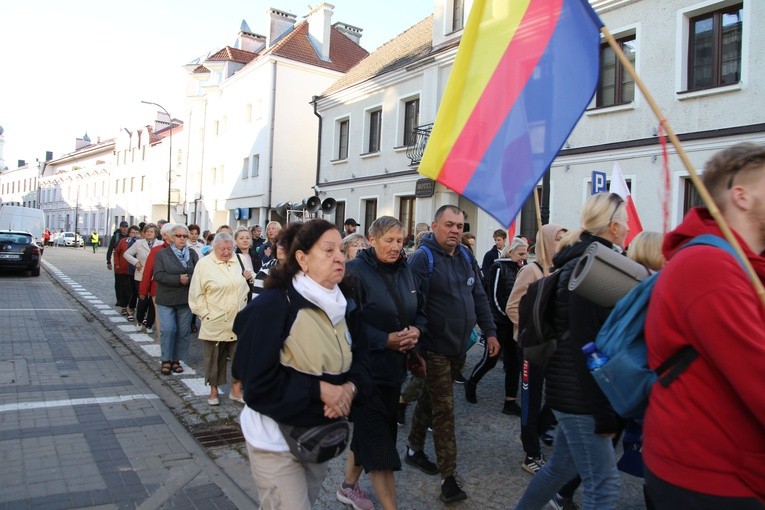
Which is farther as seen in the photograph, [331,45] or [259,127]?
[331,45]

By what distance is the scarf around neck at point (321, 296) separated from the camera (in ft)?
8.58

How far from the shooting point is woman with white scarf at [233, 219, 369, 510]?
2.51 metres

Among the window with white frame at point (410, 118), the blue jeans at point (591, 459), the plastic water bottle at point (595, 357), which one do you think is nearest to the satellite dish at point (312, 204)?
the window with white frame at point (410, 118)

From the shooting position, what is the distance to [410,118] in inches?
792

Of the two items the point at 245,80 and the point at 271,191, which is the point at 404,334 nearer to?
the point at 271,191

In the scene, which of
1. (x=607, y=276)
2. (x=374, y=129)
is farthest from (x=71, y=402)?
(x=374, y=129)

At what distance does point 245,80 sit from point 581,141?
79.0 feet

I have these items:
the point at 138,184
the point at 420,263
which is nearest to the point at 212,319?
the point at 420,263

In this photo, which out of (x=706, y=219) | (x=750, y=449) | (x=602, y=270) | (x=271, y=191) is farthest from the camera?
(x=271, y=191)

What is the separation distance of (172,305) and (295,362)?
5480 millimetres

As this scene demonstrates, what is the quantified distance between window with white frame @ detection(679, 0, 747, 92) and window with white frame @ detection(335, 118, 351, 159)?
14.2 metres

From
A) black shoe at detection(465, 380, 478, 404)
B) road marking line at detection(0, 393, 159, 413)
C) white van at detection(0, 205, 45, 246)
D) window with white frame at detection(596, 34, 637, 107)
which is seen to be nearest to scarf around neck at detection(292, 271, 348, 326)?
black shoe at detection(465, 380, 478, 404)

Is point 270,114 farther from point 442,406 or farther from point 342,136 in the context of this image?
point 442,406

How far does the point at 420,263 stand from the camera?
446cm
